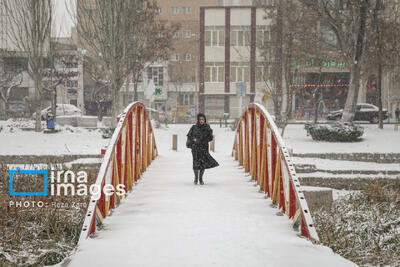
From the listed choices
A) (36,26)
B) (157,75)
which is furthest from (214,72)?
(36,26)

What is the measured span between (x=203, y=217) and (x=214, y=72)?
1796 inches

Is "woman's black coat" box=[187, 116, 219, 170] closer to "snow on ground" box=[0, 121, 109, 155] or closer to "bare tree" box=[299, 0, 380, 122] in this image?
"snow on ground" box=[0, 121, 109, 155]

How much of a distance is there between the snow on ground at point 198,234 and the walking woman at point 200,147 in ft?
1.57

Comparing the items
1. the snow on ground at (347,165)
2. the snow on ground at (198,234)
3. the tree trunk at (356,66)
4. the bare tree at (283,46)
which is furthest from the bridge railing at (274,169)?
the bare tree at (283,46)

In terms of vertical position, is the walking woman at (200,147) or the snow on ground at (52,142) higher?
the walking woman at (200,147)

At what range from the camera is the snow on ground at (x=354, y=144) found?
21.8m

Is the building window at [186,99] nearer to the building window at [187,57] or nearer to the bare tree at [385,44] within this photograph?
the building window at [187,57]

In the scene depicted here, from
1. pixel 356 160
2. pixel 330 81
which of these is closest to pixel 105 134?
pixel 356 160

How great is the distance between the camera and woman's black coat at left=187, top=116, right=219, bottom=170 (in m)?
9.62

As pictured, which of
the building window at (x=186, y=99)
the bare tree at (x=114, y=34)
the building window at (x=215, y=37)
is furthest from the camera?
the building window at (x=186, y=99)

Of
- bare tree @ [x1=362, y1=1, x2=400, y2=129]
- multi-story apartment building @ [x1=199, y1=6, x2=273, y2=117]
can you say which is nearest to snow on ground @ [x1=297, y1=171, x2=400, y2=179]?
bare tree @ [x1=362, y1=1, x2=400, y2=129]

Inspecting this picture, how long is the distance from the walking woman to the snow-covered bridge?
33 centimetres

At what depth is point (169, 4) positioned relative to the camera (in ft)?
232

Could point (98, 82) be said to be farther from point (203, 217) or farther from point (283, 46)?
point (203, 217)
